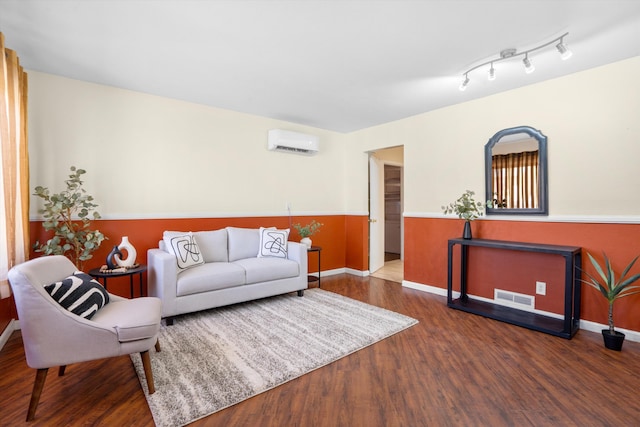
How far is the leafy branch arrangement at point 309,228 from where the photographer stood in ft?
14.5

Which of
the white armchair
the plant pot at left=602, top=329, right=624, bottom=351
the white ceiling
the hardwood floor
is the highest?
the white ceiling

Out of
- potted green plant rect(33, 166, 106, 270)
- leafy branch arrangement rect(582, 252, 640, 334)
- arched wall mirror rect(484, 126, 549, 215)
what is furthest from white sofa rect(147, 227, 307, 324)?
leafy branch arrangement rect(582, 252, 640, 334)

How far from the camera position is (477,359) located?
231 centimetres

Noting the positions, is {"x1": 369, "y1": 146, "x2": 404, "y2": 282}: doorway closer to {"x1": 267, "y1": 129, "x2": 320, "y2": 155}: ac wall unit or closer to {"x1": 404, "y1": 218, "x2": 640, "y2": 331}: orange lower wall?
{"x1": 404, "y1": 218, "x2": 640, "y2": 331}: orange lower wall

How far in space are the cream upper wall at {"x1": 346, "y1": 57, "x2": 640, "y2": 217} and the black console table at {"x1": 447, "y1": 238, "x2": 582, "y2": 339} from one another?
54cm

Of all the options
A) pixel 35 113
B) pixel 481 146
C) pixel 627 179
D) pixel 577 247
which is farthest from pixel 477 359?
pixel 35 113

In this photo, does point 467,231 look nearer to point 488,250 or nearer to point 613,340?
point 488,250

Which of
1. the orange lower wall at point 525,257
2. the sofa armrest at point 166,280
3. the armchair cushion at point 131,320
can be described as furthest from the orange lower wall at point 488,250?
the armchair cushion at point 131,320

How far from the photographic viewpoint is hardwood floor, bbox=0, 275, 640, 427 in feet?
5.47

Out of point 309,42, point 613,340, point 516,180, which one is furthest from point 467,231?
point 309,42

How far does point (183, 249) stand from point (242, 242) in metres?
0.80

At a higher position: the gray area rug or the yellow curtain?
the yellow curtain

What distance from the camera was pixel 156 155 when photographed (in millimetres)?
3586

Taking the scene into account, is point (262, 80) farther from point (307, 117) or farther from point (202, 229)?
point (202, 229)
